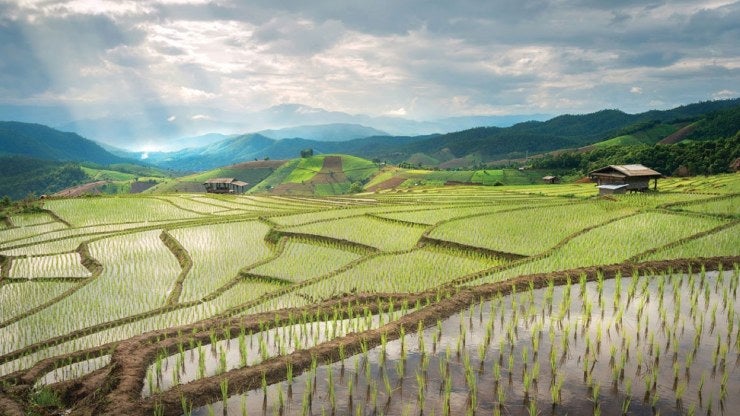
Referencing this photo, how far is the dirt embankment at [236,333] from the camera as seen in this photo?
494 cm

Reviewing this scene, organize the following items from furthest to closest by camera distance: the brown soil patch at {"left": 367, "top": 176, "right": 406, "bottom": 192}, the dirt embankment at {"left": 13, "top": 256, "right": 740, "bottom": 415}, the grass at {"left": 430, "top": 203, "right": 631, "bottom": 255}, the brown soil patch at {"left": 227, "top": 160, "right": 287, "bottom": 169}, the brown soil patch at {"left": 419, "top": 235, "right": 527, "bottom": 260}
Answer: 1. the brown soil patch at {"left": 227, "top": 160, "right": 287, "bottom": 169}
2. the brown soil patch at {"left": 367, "top": 176, "right": 406, "bottom": 192}
3. the grass at {"left": 430, "top": 203, "right": 631, "bottom": 255}
4. the brown soil patch at {"left": 419, "top": 235, "right": 527, "bottom": 260}
5. the dirt embankment at {"left": 13, "top": 256, "right": 740, "bottom": 415}

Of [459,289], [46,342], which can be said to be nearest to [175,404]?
[46,342]

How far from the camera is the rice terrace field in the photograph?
498cm

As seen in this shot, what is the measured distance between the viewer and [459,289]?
9.04m

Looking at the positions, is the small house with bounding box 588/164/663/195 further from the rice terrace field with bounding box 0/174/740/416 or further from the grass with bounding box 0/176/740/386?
the rice terrace field with bounding box 0/174/740/416

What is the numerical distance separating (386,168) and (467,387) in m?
117

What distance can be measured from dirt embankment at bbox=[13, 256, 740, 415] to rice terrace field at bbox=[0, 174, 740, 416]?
0.03 meters

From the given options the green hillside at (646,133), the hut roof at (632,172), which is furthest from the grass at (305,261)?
the green hillside at (646,133)

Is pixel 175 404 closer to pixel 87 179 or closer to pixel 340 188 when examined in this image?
pixel 340 188

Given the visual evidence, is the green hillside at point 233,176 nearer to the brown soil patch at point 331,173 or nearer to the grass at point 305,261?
the brown soil patch at point 331,173

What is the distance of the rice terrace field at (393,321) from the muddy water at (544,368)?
0.10 ft

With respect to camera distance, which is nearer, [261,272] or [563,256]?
[563,256]

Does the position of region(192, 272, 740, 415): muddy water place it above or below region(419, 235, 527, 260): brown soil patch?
above

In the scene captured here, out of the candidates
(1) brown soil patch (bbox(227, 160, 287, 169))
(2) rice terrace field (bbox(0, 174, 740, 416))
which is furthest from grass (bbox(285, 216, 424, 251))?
(1) brown soil patch (bbox(227, 160, 287, 169))
